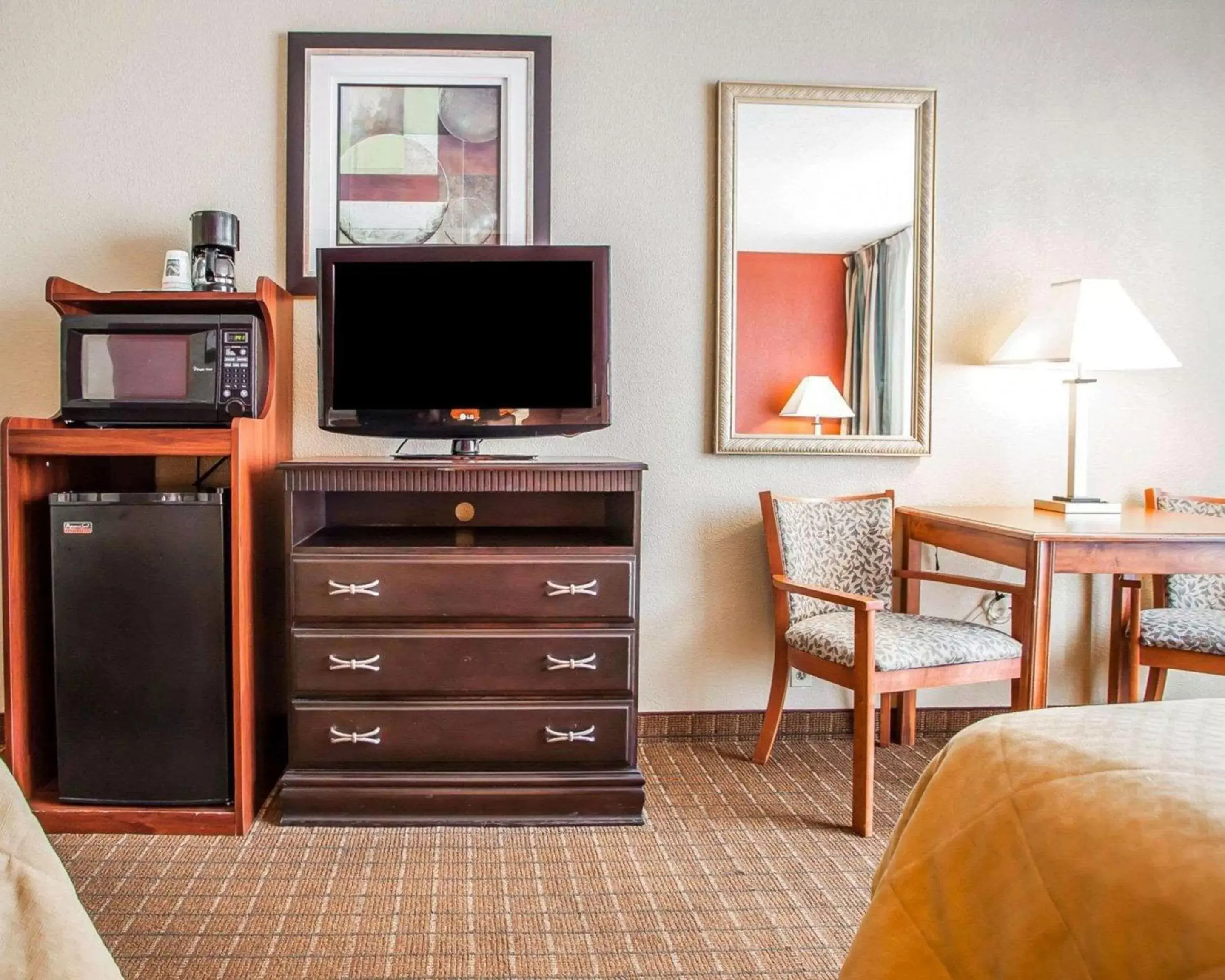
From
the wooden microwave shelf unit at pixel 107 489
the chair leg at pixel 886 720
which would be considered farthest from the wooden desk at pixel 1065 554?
the wooden microwave shelf unit at pixel 107 489

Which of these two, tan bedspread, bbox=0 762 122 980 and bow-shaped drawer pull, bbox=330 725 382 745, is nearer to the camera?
tan bedspread, bbox=0 762 122 980

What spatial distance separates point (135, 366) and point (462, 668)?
1.16m

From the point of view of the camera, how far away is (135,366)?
218cm

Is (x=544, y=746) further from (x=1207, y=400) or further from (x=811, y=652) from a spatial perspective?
(x=1207, y=400)

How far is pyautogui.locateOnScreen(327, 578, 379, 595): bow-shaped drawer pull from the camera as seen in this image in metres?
2.14

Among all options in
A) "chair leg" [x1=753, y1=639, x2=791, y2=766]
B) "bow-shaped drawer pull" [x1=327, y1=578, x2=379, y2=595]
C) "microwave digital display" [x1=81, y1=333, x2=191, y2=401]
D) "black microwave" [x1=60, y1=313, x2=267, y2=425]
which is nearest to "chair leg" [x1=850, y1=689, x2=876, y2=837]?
"chair leg" [x1=753, y1=639, x2=791, y2=766]

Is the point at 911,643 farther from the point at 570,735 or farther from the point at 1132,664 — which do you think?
the point at 570,735

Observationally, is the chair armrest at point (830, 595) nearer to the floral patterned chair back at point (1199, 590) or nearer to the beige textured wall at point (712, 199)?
the beige textured wall at point (712, 199)

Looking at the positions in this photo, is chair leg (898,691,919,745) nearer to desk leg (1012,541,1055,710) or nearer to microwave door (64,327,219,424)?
desk leg (1012,541,1055,710)

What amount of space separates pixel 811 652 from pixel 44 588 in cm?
207

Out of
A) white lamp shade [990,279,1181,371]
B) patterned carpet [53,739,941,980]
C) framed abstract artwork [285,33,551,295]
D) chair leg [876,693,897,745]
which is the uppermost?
framed abstract artwork [285,33,551,295]

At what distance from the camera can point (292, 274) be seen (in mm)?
2545

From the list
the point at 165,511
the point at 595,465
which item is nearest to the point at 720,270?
the point at 595,465

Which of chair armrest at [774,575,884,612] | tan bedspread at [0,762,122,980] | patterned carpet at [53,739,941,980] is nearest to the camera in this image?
tan bedspread at [0,762,122,980]
